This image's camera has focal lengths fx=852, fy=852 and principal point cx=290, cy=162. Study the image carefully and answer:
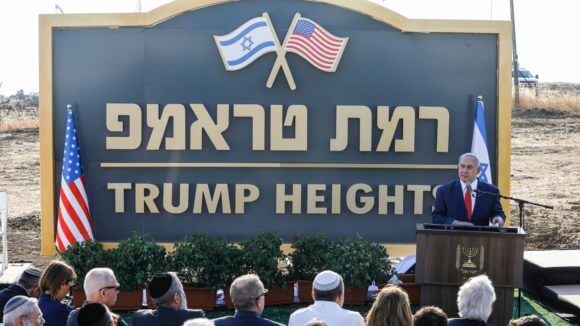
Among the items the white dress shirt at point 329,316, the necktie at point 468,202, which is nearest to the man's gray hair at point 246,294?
the white dress shirt at point 329,316

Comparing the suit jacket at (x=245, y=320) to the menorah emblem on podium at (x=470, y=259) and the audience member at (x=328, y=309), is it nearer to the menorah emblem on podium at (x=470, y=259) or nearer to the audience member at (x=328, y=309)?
the audience member at (x=328, y=309)

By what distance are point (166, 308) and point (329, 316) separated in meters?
1.07

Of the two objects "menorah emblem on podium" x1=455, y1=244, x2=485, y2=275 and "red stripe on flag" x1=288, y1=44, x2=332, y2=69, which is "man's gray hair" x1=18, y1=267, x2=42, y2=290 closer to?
"menorah emblem on podium" x1=455, y1=244, x2=485, y2=275

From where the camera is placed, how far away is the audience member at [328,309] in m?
5.41

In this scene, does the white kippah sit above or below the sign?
below

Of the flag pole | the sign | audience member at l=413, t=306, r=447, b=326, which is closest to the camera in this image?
audience member at l=413, t=306, r=447, b=326

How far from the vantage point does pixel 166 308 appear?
220 inches

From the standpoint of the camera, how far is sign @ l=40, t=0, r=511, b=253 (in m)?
10.5

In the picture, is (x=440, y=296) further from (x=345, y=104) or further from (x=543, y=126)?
(x=543, y=126)

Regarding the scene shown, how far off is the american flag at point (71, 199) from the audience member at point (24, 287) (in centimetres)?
373

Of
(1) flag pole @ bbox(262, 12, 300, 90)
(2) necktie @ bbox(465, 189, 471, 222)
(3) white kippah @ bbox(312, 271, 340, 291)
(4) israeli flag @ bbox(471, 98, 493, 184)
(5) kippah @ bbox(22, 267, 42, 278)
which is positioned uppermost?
(1) flag pole @ bbox(262, 12, 300, 90)

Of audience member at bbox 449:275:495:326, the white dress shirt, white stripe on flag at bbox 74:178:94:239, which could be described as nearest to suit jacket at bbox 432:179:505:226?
audience member at bbox 449:275:495:326

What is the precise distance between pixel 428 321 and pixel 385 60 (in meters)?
→ 6.06

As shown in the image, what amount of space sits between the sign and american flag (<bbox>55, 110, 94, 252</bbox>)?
0.24m
